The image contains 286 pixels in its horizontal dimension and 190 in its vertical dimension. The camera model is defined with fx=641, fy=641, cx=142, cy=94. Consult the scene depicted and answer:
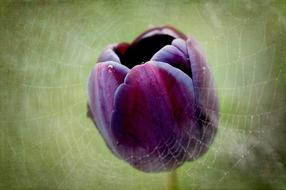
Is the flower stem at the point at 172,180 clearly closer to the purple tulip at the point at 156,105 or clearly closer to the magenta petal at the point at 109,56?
the purple tulip at the point at 156,105

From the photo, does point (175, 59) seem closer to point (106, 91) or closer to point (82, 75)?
point (106, 91)

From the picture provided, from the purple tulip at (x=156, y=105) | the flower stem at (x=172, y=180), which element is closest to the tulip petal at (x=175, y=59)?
the purple tulip at (x=156, y=105)

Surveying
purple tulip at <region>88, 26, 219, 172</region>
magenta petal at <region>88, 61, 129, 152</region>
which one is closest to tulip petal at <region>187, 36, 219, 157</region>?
purple tulip at <region>88, 26, 219, 172</region>

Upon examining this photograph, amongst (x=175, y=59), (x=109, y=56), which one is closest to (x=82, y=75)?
(x=109, y=56)

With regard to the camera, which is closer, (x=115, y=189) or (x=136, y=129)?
(x=136, y=129)

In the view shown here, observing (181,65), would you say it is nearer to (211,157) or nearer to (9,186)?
(211,157)

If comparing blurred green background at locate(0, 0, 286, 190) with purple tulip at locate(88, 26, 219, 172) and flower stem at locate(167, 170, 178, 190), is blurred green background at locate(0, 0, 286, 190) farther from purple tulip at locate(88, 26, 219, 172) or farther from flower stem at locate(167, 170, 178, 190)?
purple tulip at locate(88, 26, 219, 172)

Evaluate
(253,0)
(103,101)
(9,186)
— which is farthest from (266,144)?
(9,186)
